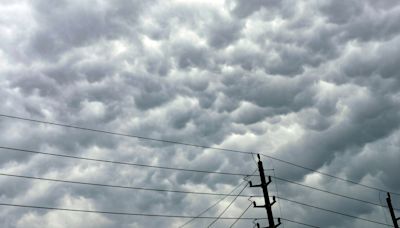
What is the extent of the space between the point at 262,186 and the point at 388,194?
2626 centimetres

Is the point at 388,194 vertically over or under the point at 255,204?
over

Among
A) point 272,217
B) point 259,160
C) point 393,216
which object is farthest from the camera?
point 393,216

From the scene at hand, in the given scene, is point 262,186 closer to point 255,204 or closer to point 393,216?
point 255,204

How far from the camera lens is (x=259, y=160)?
39.2 meters

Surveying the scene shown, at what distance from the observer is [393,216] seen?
54.8m

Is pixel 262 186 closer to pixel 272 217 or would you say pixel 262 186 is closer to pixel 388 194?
pixel 272 217

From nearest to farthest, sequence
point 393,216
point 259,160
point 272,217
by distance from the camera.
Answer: point 272,217 < point 259,160 < point 393,216

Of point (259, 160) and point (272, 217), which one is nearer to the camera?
point (272, 217)

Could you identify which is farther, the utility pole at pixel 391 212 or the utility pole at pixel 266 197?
the utility pole at pixel 391 212

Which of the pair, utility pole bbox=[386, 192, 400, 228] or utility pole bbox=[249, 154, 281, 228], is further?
utility pole bbox=[386, 192, 400, 228]

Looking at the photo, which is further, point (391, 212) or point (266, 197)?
point (391, 212)

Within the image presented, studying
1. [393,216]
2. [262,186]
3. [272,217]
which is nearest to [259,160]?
[262,186]

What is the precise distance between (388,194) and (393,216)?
2934 mm

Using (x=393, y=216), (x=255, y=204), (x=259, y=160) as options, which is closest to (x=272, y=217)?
(x=255, y=204)
